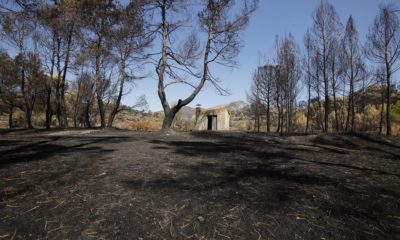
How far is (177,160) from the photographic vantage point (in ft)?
16.0

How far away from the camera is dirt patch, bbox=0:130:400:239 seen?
234cm

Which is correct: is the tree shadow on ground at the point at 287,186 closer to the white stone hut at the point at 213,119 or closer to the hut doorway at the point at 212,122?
the white stone hut at the point at 213,119

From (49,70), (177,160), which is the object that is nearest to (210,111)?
(49,70)

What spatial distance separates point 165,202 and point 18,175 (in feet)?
7.79

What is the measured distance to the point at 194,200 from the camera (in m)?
2.94

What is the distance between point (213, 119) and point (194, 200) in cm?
2481

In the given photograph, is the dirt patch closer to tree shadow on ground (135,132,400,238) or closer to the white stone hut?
tree shadow on ground (135,132,400,238)

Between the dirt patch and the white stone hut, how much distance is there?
2266cm

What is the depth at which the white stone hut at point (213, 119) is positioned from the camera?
90.0ft

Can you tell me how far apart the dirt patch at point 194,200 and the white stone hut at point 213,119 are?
22.7 metres

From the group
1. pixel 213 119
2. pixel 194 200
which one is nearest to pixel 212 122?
pixel 213 119

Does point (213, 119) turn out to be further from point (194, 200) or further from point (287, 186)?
point (194, 200)

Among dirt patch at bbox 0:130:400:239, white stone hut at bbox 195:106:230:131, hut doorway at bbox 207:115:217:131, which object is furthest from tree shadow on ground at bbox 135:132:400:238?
hut doorway at bbox 207:115:217:131

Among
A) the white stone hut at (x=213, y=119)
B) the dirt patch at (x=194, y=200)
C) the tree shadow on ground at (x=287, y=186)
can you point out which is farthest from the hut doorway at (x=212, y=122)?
the dirt patch at (x=194, y=200)
